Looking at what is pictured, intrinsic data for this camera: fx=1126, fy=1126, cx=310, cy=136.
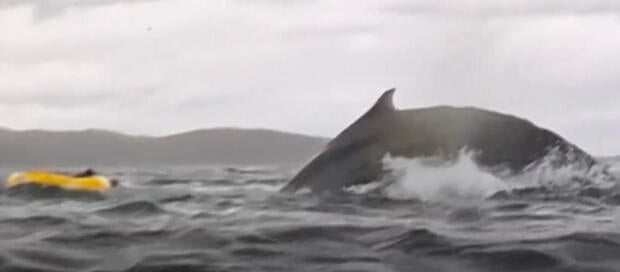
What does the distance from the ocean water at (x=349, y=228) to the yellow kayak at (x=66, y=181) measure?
4.46ft

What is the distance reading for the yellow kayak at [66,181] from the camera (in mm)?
18281

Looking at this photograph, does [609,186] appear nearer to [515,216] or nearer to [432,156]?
[432,156]

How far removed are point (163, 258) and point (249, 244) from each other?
1.08m

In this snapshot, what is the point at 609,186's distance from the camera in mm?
16188

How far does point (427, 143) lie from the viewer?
51.7ft

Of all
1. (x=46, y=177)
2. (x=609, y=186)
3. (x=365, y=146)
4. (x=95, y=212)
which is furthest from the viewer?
(x=46, y=177)

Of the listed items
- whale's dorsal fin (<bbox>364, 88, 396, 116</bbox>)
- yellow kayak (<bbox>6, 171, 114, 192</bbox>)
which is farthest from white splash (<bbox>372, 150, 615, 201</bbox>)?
yellow kayak (<bbox>6, 171, 114, 192</bbox>)

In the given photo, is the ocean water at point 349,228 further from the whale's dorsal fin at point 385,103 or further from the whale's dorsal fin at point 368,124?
the whale's dorsal fin at point 385,103

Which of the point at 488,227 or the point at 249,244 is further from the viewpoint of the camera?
the point at 488,227

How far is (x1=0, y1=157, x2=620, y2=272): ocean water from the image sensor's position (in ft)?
29.5

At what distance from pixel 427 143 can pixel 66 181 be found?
6.36 m

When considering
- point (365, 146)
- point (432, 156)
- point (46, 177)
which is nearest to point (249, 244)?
point (365, 146)

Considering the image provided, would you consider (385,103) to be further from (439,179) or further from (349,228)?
(349,228)

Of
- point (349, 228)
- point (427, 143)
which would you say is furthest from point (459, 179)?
point (349, 228)
